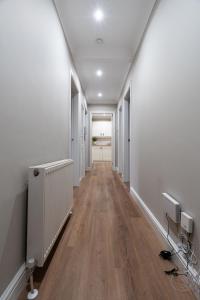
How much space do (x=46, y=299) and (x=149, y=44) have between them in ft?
8.16

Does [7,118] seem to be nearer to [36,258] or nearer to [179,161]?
[36,258]

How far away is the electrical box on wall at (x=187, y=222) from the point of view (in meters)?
1.07

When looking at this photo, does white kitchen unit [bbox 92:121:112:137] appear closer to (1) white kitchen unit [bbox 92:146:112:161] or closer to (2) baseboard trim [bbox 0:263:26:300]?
(1) white kitchen unit [bbox 92:146:112:161]

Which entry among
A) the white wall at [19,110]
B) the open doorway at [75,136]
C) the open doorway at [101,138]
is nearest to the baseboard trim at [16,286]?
the white wall at [19,110]

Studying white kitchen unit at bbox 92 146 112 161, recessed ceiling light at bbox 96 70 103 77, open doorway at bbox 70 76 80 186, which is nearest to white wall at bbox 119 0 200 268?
recessed ceiling light at bbox 96 70 103 77

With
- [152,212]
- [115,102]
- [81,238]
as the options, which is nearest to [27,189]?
[81,238]

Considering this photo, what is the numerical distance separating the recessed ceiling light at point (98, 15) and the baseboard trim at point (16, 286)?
246 centimetres

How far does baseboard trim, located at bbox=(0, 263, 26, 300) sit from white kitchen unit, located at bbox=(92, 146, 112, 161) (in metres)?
8.18

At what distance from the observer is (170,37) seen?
1.44 meters

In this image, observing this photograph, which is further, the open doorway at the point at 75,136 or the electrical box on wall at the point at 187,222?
the open doorway at the point at 75,136

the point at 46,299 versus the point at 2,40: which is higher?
the point at 2,40

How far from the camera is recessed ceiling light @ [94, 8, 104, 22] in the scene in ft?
6.45

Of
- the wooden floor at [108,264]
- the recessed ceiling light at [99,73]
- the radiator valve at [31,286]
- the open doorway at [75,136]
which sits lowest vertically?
the wooden floor at [108,264]

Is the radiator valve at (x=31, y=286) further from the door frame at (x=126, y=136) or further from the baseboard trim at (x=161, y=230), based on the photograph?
the door frame at (x=126, y=136)
